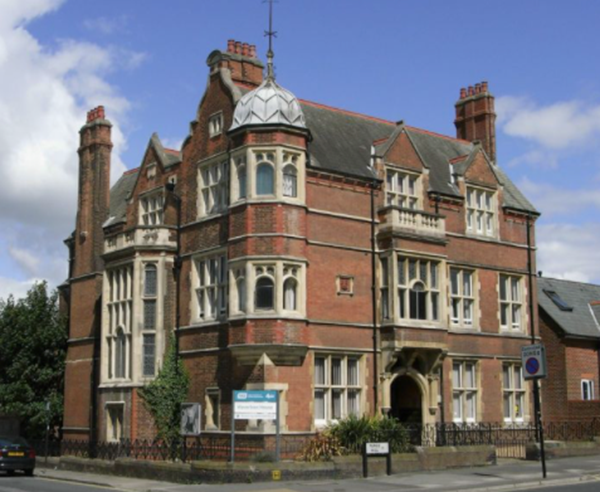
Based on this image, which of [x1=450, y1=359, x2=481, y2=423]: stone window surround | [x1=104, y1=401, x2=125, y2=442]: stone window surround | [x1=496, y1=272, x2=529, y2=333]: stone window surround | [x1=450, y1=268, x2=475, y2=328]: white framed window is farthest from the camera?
[x1=496, y1=272, x2=529, y2=333]: stone window surround

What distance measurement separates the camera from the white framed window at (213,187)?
3231 centimetres

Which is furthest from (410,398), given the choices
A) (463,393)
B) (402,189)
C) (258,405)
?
(258,405)

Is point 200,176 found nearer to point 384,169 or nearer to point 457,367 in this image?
point 384,169

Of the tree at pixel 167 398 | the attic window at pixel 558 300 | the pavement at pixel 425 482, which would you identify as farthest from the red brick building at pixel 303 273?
the attic window at pixel 558 300

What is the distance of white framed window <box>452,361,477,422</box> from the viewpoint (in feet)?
113

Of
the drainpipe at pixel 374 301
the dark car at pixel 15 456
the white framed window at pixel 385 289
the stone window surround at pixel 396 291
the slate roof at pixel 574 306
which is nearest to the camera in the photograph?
the dark car at pixel 15 456

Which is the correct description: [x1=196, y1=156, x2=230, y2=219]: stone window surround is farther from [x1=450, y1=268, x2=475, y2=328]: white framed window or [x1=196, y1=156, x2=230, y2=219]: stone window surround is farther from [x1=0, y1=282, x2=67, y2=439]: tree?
[x1=0, y1=282, x2=67, y2=439]: tree

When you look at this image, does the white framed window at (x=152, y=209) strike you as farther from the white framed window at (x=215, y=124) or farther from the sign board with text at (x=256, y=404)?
the sign board with text at (x=256, y=404)

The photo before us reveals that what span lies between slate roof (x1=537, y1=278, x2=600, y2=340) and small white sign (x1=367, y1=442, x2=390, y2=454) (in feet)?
50.4

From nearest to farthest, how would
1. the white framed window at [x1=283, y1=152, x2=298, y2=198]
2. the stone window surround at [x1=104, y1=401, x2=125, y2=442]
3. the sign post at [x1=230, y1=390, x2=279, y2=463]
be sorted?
1. the sign post at [x1=230, y1=390, x2=279, y2=463]
2. the white framed window at [x1=283, y1=152, x2=298, y2=198]
3. the stone window surround at [x1=104, y1=401, x2=125, y2=442]

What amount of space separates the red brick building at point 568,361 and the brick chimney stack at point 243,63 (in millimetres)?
16358

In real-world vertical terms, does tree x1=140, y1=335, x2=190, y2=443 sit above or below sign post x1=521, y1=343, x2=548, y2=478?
below

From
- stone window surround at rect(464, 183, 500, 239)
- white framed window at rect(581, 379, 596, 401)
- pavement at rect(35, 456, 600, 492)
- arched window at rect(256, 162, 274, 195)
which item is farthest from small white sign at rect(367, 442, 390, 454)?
white framed window at rect(581, 379, 596, 401)

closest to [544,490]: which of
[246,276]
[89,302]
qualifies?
[246,276]
